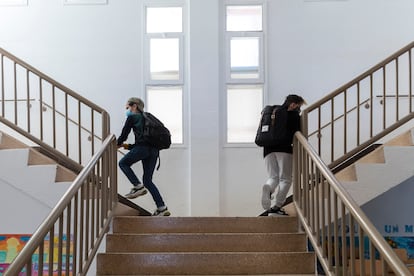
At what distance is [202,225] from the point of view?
4.71 metres

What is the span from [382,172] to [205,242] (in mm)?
1692

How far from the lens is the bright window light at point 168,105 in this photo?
695 centimetres

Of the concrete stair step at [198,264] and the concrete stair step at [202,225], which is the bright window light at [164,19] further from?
the concrete stair step at [198,264]

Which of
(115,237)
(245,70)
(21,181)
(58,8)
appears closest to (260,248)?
(115,237)

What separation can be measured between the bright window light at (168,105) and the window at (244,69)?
2.14 ft

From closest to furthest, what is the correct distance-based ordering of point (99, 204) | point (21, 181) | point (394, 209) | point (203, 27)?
point (99, 204) → point (21, 181) → point (394, 209) → point (203, 27)

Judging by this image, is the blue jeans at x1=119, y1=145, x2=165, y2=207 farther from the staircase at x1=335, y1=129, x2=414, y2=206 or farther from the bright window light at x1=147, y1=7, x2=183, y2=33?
the bright window light at x1=147, y1=7, x2=183, y2=33

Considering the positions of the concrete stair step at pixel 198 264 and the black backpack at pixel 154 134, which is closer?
the concrete stair step at pixel 198 264

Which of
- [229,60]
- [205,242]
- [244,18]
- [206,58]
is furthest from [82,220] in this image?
[244,18]

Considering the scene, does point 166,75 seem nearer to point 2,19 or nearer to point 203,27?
point 203,27

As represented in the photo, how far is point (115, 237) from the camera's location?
444 centimetres

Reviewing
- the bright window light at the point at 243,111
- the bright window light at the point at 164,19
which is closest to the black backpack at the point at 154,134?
the bright window light at the point at 243,111

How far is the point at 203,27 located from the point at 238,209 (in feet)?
7.85

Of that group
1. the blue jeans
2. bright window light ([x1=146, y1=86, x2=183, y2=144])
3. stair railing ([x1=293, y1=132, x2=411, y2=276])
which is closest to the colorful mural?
the blue jeans
